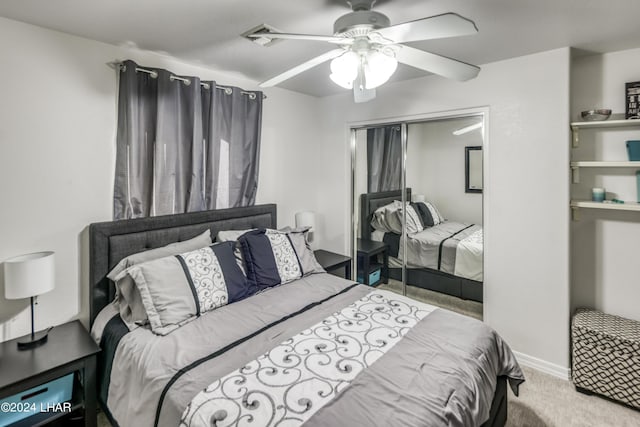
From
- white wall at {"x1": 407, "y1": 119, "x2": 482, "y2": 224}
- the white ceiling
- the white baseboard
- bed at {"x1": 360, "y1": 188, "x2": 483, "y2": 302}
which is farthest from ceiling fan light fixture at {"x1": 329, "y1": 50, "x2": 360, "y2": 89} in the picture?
the white baseboard

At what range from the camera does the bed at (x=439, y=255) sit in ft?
9.58

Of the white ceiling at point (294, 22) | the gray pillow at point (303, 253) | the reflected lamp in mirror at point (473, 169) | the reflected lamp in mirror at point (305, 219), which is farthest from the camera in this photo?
the reflected lamp in mirror at point (305, 219)

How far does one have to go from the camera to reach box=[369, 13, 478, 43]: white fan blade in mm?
1212

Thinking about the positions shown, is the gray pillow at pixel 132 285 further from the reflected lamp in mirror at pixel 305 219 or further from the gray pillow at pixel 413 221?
the gray pillow at pixel 413 221

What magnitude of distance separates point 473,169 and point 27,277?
10.5 feet

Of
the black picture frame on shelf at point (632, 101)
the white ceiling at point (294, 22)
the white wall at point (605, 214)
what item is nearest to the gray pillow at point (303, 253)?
the white ceiling at point (294, 22)

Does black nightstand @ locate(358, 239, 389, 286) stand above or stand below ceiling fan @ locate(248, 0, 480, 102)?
below

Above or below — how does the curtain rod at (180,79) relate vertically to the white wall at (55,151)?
above

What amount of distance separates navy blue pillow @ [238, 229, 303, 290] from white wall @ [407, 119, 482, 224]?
1.48 metres

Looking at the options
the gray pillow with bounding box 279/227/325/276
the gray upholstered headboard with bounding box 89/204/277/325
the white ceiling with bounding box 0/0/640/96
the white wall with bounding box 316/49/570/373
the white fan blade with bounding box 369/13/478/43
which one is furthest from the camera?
the gray pillow with bounding box 279/227/325/276

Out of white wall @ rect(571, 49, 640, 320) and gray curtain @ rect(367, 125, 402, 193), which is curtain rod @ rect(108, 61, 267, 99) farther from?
white wall @ rect(571, 49, 640, 320)

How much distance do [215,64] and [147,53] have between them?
488mm

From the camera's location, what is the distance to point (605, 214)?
8.25 ft

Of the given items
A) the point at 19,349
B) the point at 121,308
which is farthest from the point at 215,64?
the point at 19,349
